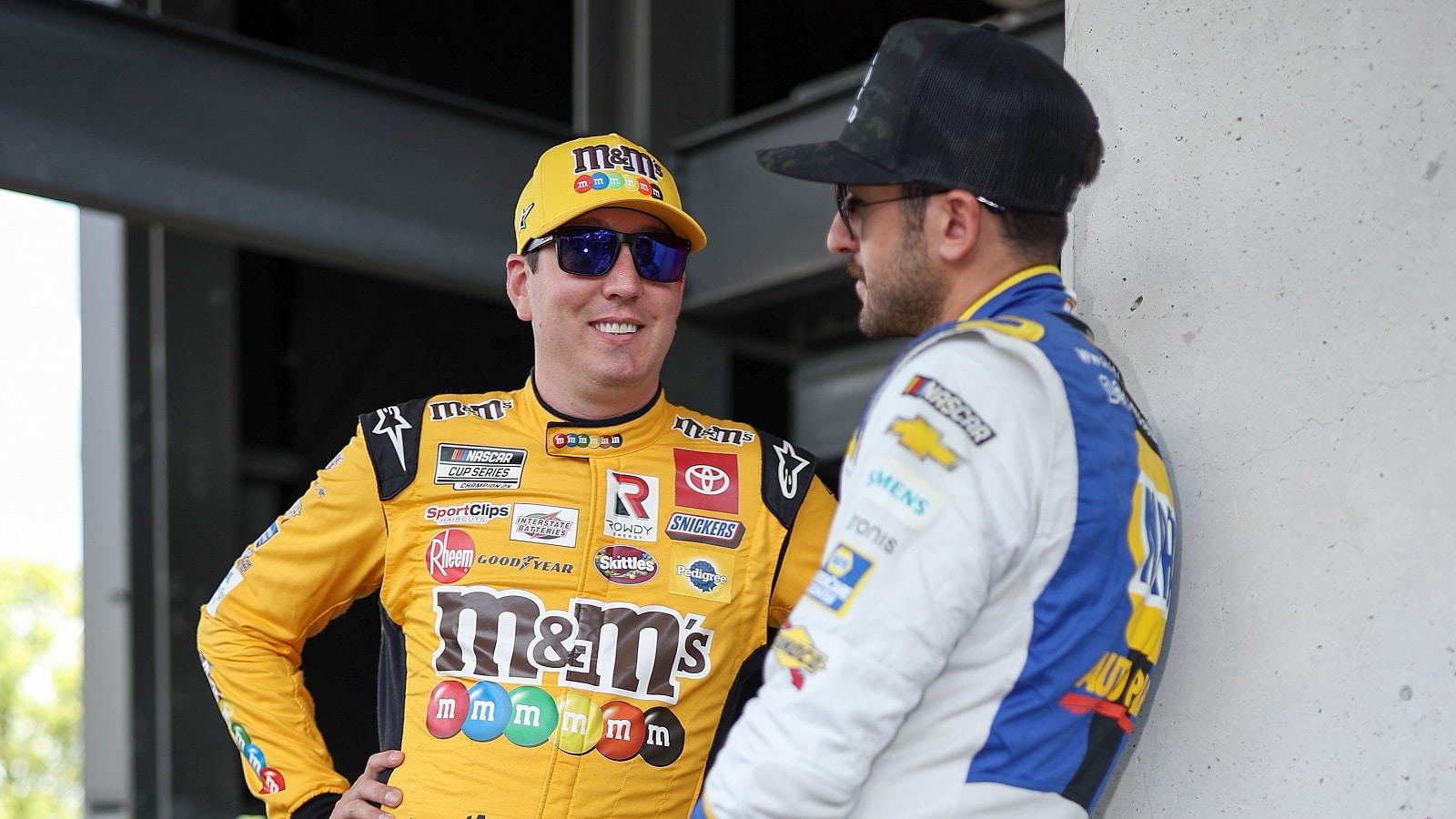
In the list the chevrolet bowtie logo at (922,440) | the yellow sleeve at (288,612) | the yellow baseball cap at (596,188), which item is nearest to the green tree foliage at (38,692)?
the yellow sleeve at (288,612)

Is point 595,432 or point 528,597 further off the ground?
point 595,432

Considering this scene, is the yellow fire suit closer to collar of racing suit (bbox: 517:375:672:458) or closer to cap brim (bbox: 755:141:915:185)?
collar of racing suit (bbox: 517:375:672:458)

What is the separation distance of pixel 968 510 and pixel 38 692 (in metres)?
28.4

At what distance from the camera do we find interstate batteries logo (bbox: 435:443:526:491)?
2262 millimetres

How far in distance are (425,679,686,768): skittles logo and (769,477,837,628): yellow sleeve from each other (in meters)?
0.25

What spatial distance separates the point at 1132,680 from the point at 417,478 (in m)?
→ 1.24

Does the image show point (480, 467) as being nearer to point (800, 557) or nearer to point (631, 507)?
point (631, 507)

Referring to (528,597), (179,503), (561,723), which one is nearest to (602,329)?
(528,597)

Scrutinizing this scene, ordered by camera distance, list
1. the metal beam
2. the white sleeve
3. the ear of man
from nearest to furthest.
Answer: the white sleeve
the ear of man
the metal beam

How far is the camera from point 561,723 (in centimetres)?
207

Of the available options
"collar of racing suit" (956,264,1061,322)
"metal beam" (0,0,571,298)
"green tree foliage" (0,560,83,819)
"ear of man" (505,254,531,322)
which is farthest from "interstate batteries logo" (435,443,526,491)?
"green tree foliage" (0,560,83,819)

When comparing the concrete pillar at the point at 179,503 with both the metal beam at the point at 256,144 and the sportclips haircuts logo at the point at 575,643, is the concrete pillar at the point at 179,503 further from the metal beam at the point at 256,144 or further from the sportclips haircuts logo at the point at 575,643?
the sportclips haircuts logo at the point at 575,643

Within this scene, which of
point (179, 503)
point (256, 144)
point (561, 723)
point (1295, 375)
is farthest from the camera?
point (179, 503)

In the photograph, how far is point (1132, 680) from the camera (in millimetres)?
1425
